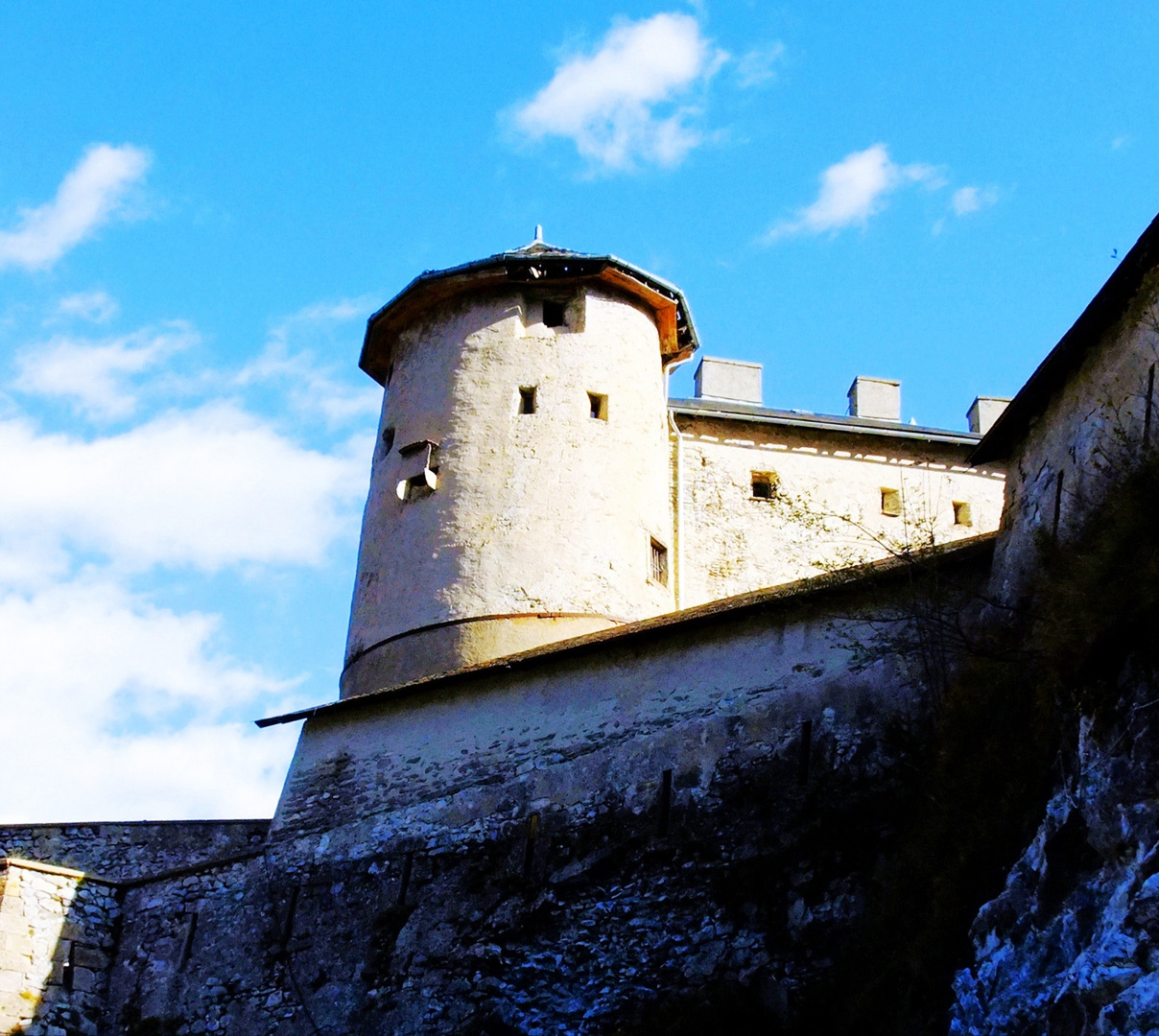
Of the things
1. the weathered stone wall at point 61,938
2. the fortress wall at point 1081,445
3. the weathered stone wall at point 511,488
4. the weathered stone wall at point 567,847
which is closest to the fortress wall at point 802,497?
the weathered stone wall at point 511,488

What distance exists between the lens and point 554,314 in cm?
2517

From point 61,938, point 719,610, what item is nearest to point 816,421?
point 719,610

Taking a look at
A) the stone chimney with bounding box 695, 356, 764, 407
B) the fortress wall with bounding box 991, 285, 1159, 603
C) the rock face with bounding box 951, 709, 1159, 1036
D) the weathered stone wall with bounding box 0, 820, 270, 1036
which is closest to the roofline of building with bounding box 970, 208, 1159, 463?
the fortress wall with bounding box 991, 285, 1159, 603

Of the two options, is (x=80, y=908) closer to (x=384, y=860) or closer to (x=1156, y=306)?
(x=384, y=860)

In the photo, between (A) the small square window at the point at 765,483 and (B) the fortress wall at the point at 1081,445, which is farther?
(A) the small square window at the point at 765,483

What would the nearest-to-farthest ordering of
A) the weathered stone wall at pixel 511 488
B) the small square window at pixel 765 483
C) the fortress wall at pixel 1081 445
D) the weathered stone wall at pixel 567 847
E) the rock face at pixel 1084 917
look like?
the rock face at pixel 1084 917, the fortress wall at pixel 1081 445, the weathered stone wall at pixel 567 847, the weathered stone wall at pixel 511 488, the small square window at pixel 765 483

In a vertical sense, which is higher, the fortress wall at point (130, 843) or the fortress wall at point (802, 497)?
the fortress wall at point (802, 497)

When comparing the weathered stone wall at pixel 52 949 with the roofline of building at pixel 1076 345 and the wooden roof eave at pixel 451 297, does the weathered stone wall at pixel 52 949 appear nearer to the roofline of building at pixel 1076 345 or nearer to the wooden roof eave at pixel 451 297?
the wooden roof eave at pixel 451 297

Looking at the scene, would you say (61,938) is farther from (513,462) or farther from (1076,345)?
(1076,345)

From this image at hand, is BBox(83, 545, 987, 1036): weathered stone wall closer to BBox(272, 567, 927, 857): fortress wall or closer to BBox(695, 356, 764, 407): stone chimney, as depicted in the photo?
BBox(272, 567, 927, 857): fortress wall

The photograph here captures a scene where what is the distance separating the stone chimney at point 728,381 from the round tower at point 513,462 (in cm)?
246

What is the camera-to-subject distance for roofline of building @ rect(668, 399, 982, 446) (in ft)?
90.2

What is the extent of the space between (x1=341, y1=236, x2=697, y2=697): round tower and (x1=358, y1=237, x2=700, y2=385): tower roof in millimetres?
24

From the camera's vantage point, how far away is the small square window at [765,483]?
2728 centimetres
